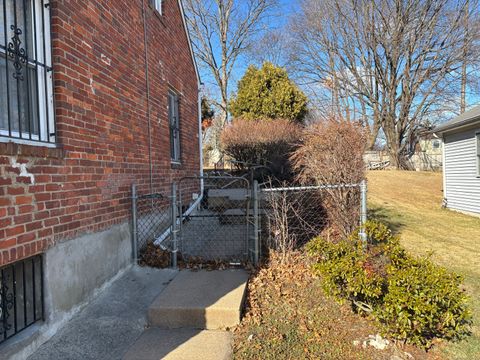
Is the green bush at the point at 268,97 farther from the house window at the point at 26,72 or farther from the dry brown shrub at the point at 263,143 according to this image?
the house window at the point at 26,72

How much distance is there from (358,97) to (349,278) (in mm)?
24825

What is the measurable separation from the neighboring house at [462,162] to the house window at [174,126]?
27.5ft

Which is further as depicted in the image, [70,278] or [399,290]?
[70,278]

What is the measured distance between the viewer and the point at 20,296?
9.59 feet

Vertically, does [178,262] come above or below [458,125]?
below

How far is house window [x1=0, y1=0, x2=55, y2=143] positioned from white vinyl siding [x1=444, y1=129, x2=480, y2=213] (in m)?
11.5

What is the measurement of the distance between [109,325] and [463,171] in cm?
1199

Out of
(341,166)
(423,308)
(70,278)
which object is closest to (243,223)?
(341,166)

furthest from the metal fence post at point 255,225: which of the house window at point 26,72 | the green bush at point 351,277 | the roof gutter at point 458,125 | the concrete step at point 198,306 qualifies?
the roof gutter at point 458,125

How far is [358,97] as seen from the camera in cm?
2586

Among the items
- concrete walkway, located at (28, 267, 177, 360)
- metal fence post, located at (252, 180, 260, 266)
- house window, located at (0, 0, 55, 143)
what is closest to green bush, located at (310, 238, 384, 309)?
metal fence post, located at (252, 180, 260, 266)

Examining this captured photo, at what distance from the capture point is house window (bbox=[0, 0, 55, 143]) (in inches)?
110

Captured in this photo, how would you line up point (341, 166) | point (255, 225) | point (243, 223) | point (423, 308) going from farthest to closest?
point (243, 223)
point (341, 166)
point (255, 225)
point (423, 308)

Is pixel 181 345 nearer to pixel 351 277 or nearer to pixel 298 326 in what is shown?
pixel 298 326
